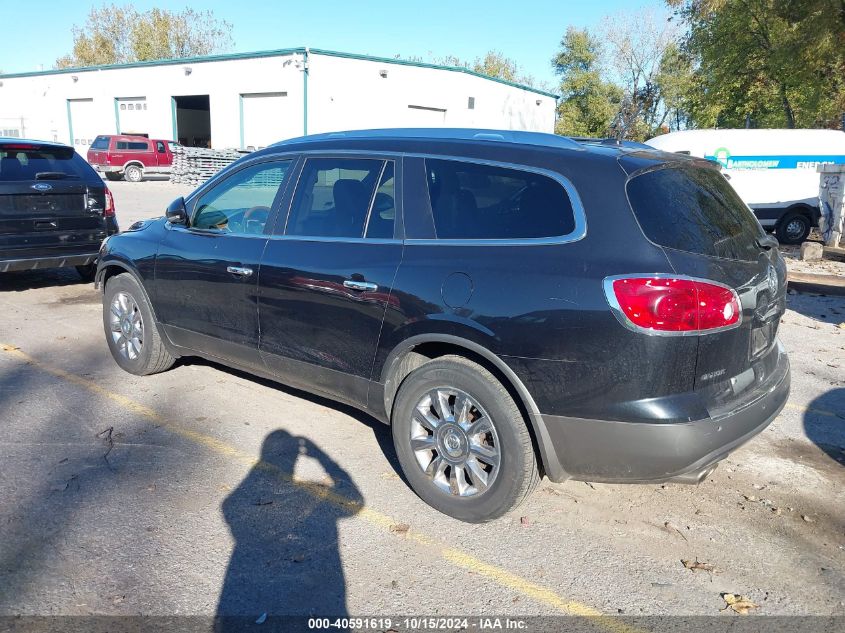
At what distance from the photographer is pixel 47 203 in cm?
763

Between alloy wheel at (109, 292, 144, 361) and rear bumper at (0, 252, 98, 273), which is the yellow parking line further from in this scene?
rear bumper at (0, 252, 98, 273)

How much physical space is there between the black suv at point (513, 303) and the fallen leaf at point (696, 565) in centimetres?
42

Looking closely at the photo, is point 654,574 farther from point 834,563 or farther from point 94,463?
point 94,463

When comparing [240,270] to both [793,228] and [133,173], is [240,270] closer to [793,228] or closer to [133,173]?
[793,228]

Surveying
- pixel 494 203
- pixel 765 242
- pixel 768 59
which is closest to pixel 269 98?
pixel 768 59

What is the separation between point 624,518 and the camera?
358 cm

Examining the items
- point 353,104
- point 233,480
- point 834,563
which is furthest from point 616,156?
point 353,104

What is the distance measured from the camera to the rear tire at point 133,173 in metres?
30.0

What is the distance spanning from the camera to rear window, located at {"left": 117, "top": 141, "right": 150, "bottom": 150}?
29.7m

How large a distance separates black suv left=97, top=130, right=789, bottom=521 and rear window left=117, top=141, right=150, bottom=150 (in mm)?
28740


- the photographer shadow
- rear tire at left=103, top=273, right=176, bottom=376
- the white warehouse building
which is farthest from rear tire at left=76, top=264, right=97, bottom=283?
the white warehouse building

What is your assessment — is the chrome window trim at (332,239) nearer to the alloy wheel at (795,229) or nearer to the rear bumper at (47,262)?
the rear bumper at (47,262)

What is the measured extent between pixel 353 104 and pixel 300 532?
28251 millimetres

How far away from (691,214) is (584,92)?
4966cm
